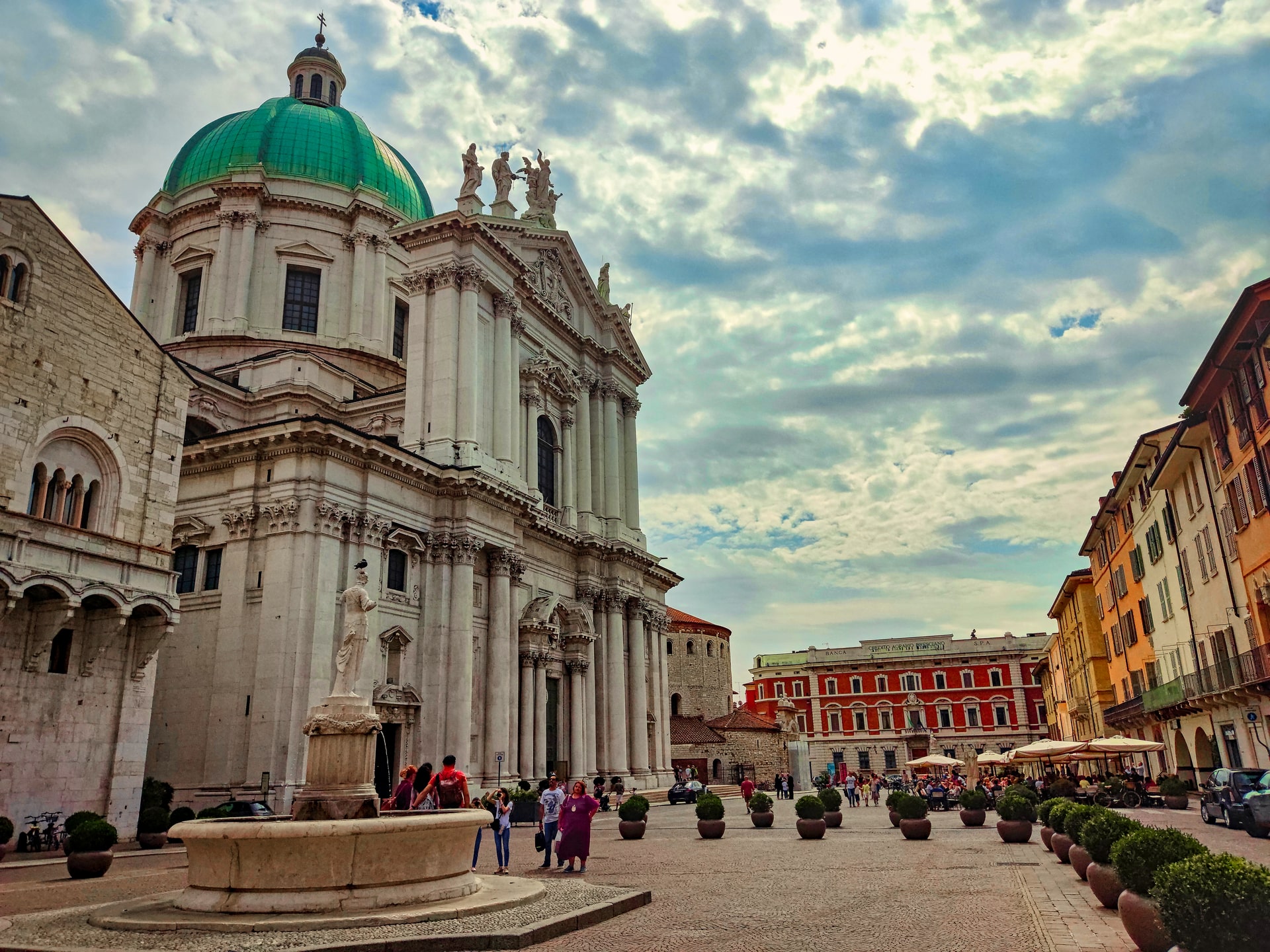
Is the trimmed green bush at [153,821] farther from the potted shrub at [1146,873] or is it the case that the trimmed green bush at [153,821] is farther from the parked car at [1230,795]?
the parked car at [1230,795]

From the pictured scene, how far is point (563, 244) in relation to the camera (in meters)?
45.4

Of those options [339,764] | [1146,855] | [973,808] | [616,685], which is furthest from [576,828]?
[616,685]

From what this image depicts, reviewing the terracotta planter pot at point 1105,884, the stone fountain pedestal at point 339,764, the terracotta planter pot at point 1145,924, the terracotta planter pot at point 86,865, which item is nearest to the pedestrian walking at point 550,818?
the stone fountain pedestal at point 339,764

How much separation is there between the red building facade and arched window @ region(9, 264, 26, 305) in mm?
77679

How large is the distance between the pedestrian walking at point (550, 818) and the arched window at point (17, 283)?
16.4 metres

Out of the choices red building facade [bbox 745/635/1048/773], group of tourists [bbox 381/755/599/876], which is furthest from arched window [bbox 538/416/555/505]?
red building facade [bbox 745/635/1048/773]

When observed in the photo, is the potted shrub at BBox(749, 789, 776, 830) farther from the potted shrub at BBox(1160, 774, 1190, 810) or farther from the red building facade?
the red building facade

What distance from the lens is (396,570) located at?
1278 inches

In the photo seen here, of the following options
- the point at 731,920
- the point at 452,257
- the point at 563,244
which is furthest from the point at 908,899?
the point at 563,244

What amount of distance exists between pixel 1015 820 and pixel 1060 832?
4841 millimetres

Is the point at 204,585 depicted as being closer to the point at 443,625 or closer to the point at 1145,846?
the point at 443,625

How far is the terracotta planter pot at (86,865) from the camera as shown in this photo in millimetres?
16234

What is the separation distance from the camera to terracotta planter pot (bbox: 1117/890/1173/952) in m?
8.22

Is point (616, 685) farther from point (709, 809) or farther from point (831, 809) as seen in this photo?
point (709, 809)
